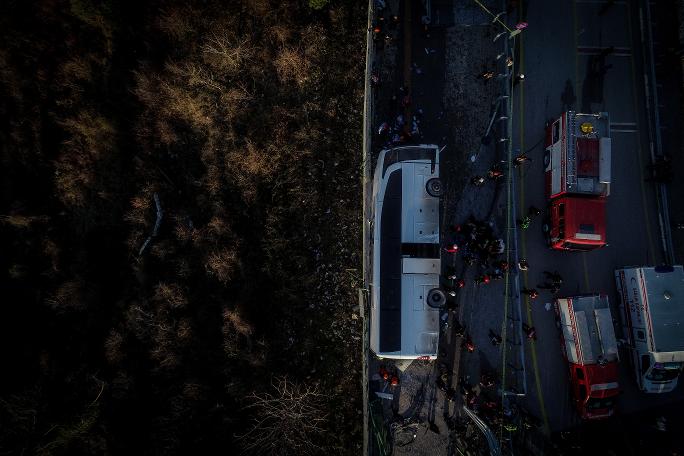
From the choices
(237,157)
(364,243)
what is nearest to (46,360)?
(237,157)

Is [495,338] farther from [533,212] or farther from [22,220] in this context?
[22,220]

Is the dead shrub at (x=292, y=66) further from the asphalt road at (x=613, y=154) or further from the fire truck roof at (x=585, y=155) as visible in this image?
the fire truck roof at (x=585, y=155)

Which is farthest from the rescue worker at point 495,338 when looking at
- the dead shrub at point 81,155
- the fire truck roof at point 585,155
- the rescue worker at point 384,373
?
the dead shrub at point 81,155

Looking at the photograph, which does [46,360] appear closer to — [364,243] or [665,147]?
[364,243]

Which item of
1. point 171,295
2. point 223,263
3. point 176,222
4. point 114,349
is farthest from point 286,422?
point 176,222

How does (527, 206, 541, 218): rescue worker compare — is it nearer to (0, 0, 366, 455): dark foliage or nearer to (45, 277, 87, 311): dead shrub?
(0, 0, 366, 455): dark foliage
